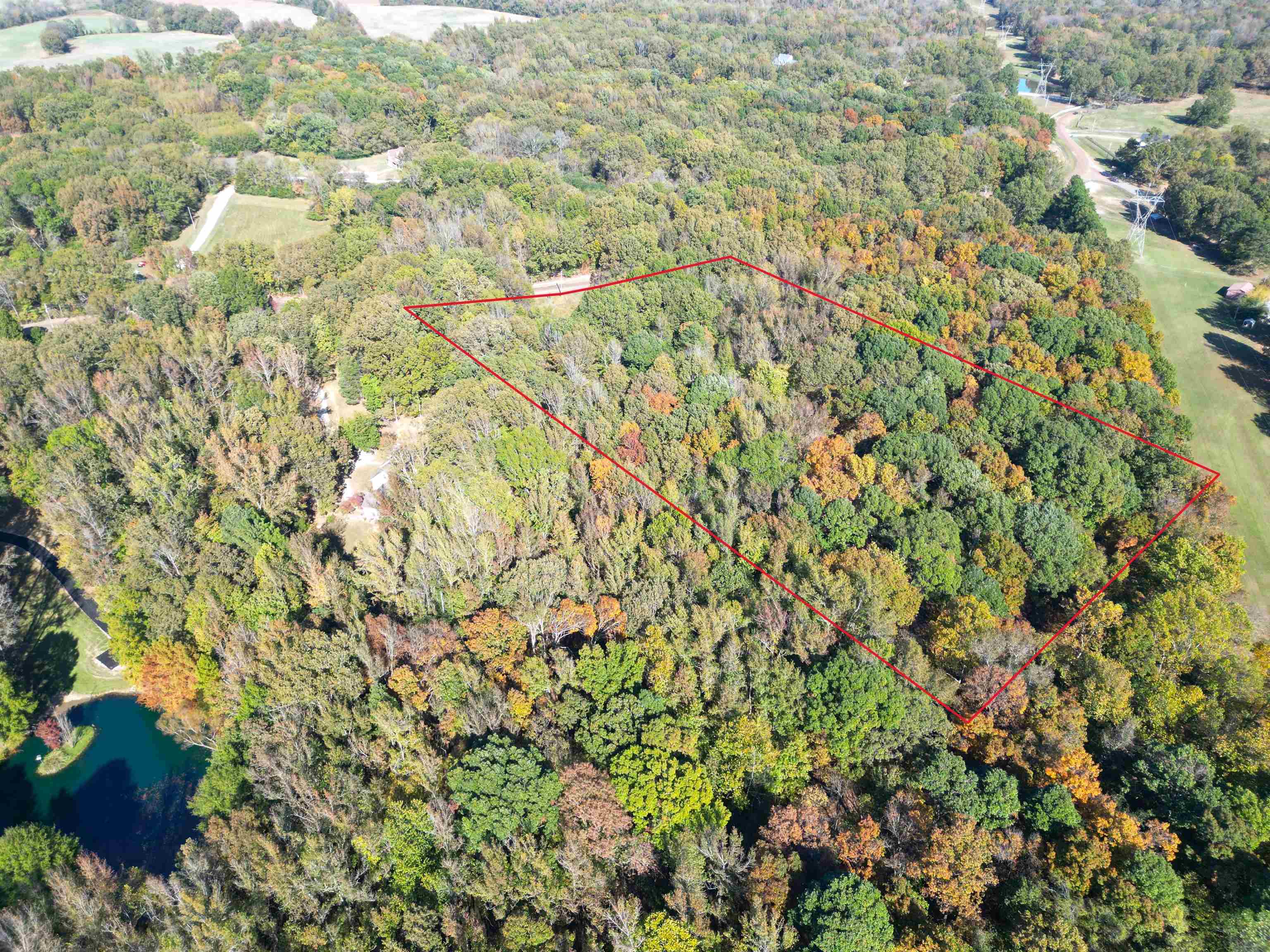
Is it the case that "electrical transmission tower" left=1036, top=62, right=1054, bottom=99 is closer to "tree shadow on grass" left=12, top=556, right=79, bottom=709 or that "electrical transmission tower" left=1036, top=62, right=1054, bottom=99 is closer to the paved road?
the paved road

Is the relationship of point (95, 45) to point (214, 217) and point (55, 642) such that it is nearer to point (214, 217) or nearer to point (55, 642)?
point (214, 217)

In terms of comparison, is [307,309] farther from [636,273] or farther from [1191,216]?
[1191,216]

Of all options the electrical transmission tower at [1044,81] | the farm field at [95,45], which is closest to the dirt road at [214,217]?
the farm field at [95,45]

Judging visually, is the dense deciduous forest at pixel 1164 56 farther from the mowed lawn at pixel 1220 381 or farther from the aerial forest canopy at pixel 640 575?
the aerial forest canopy at pixel 640 575

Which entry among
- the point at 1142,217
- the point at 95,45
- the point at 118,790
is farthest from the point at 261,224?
the point at 1142,217

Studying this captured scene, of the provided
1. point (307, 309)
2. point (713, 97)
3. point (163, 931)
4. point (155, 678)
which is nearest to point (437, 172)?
point (307, 309)
